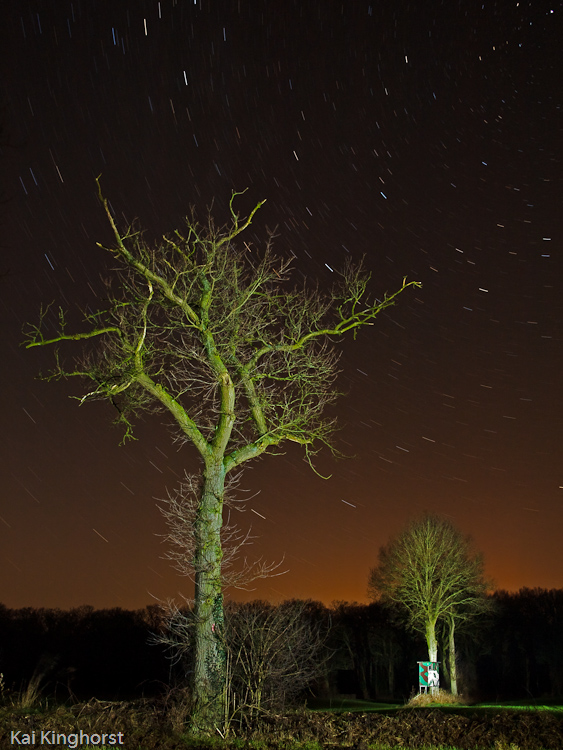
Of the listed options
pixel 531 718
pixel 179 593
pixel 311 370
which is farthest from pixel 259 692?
pixel 311 370

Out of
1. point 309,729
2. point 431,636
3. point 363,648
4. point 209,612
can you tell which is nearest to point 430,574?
point 431,636

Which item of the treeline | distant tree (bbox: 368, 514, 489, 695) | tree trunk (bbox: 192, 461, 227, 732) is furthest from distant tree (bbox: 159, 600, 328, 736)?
the treeline

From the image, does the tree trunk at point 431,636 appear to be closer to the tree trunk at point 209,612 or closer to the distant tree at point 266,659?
the distant tree at point 266,659

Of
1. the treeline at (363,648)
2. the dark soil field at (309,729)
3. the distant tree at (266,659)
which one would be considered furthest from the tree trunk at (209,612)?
the treeline at (363,648)

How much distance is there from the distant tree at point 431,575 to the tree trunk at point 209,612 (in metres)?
28.2

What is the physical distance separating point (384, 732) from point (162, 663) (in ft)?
161

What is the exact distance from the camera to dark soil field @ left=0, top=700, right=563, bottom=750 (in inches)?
361

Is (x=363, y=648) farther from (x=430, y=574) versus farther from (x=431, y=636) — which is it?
(x=430, y=574)

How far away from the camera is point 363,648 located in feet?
213

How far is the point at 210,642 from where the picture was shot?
11484 millimetres

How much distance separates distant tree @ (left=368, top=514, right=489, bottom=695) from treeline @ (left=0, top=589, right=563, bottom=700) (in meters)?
16.7

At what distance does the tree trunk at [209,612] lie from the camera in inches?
425

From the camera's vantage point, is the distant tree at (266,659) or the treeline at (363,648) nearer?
Answer: the distant tree at (266,659)

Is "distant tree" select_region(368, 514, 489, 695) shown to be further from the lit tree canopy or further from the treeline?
the treeline
